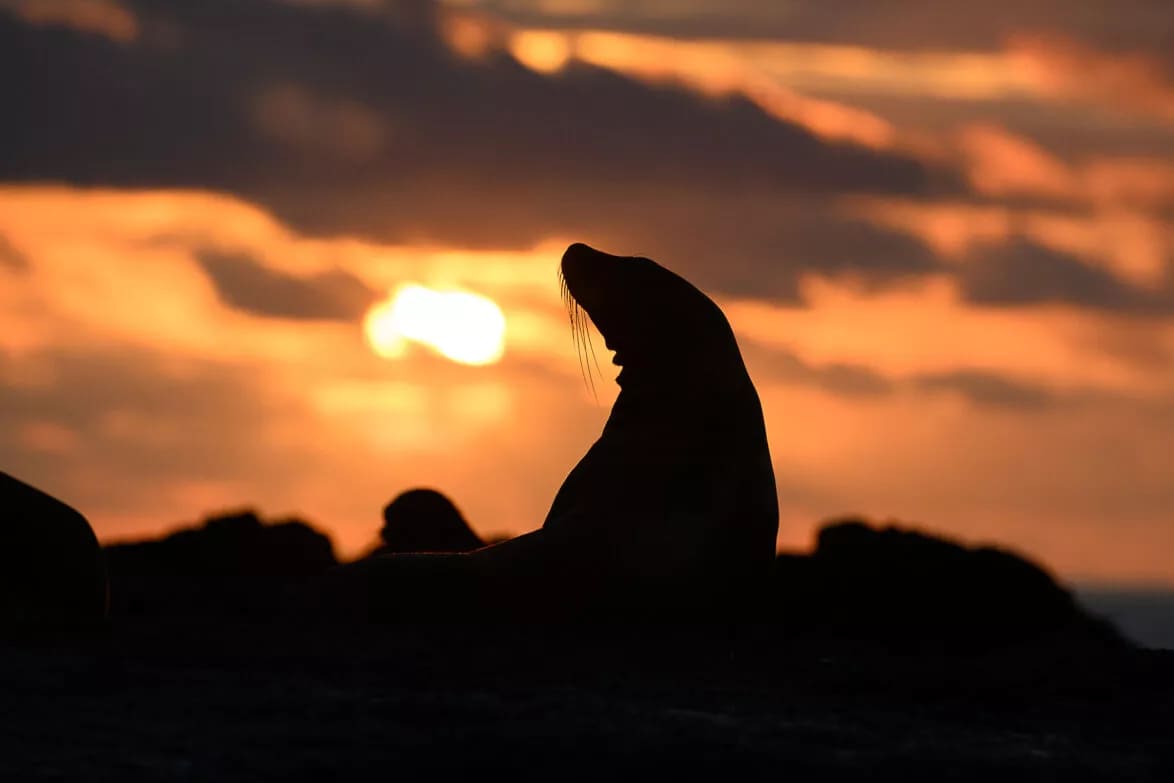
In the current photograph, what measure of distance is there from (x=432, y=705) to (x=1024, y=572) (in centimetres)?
1143

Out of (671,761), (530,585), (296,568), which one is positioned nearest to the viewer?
(671,761)

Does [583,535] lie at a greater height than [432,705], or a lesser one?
greater

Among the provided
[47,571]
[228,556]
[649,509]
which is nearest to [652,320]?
[649,509]

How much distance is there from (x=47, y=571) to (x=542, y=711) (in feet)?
13.7

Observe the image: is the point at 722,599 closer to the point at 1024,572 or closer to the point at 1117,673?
the point at 1117,673

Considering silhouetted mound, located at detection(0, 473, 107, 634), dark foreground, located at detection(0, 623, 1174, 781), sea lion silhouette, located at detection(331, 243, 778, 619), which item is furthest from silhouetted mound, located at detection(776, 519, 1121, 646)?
silhouetted mound, located at detection(0, 473, 107, 634)

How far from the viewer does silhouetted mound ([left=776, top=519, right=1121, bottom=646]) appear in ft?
58.6

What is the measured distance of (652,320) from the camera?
1433cm

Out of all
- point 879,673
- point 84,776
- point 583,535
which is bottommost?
point 84,776

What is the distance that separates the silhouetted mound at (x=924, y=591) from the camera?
17.9 meters

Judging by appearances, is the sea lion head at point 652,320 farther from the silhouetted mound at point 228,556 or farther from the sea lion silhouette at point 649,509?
the silhouetted mound at point 228,556

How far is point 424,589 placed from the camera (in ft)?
43.6

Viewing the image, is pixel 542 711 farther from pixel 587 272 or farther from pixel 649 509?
pixel 587 272

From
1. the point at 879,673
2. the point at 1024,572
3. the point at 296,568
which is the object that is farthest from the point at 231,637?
the point at 1024,572
